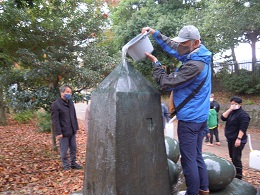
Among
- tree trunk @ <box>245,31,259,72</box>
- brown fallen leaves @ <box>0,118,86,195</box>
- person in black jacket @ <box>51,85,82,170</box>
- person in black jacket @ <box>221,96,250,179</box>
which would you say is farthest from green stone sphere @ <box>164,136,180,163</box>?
tree trunk @ <box>245,31,259,72</box>

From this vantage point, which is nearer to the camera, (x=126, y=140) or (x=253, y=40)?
(x=126, y=140)

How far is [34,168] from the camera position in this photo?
6.36 meters

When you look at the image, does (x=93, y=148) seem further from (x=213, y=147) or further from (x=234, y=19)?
(x=234, y=19)

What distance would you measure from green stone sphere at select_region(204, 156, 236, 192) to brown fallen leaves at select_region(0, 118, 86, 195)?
2343 mm

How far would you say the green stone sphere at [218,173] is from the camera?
347 cm

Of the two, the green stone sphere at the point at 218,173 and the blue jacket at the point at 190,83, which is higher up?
the blue jacket at the point at 190,83

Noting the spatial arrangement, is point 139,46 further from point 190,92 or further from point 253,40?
point 253,40

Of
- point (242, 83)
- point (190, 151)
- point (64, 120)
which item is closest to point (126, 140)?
point (190, 151)

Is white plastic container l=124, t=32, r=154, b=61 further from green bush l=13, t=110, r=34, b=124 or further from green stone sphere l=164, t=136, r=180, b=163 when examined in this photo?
green bush l=13, t=110, r=34, b=124

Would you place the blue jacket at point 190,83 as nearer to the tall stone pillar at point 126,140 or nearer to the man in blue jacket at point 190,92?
the man in blue jacket at point 190,92

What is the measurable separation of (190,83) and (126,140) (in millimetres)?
838

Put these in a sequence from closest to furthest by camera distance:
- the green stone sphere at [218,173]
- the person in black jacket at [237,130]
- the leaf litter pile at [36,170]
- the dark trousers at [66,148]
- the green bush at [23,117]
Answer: the green stone sphere at [218,173], the leaf litter pile at [36,170], the person in black jacket at [237,130], the dark trousers at [66,148], the green bush at [23,117]

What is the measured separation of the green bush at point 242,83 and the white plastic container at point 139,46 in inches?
492

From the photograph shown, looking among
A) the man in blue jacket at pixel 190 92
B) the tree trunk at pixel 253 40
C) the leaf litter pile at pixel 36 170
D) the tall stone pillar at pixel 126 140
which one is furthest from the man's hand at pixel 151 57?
the tree trunk at pixel 253 40
